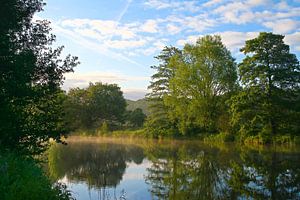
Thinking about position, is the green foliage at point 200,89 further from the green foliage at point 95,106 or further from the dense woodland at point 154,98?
the green foliage at point 95,106

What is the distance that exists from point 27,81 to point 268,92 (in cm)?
3274

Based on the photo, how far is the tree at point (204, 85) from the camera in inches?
2064

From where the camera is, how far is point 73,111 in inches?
3275

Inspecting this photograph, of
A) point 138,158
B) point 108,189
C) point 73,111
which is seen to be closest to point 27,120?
point 108,189

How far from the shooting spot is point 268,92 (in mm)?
41250

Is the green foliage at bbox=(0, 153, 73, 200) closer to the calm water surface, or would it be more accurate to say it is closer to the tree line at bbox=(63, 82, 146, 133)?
the calm water surface

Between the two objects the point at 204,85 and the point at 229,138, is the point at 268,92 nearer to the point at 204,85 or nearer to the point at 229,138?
the point at 229,138

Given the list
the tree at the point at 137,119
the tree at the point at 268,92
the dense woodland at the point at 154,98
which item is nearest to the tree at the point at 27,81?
Result: the dense woodland at the point at 154,98

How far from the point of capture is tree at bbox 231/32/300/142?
40344 millimetres

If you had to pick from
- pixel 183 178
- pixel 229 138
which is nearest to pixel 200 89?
pixel 229 138

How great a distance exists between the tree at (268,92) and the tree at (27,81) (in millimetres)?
29154

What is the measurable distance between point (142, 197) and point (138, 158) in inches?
581

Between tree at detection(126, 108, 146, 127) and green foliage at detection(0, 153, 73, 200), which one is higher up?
tree at detection(126, 108, 146, 127)

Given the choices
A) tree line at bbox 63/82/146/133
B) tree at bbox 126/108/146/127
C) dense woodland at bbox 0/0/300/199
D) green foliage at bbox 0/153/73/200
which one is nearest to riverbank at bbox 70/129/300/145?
dense woodland at bbox 0/0/300/199
